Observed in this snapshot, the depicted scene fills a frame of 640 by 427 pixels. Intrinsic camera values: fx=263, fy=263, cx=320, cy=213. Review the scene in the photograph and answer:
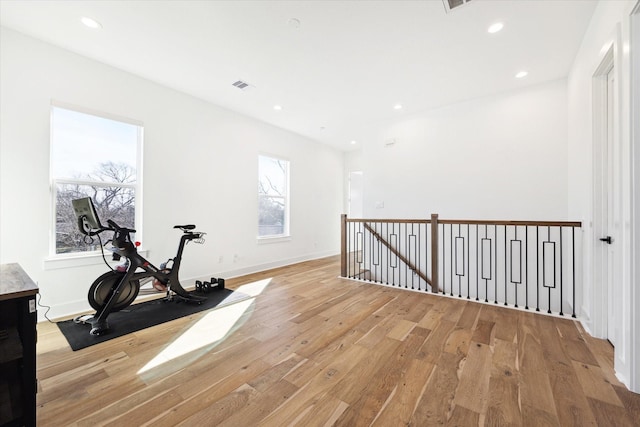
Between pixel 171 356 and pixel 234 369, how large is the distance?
0.58 m

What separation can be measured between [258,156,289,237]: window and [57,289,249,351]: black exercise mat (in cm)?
186

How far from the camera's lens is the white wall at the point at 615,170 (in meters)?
1.64

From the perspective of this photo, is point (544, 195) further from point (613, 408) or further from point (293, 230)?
point (293, 230)

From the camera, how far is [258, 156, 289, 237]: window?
5199 mm

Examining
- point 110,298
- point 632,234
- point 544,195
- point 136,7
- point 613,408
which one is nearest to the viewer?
point 613,408

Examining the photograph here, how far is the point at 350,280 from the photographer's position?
4.27 meters

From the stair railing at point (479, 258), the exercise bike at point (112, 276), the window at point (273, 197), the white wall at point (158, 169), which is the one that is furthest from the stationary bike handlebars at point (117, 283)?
the stair railing at point (479, 258)

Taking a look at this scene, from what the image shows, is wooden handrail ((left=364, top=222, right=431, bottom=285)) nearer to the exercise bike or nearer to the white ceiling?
the white ceiling

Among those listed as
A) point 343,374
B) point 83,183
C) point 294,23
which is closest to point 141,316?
point 83,183

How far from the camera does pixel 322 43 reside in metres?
2.75

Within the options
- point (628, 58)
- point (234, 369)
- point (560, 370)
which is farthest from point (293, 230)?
point (628, 58)

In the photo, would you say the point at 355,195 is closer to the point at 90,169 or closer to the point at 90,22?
the point at 90,169

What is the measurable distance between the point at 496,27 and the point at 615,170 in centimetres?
170

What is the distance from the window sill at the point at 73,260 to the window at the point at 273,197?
248 cm
